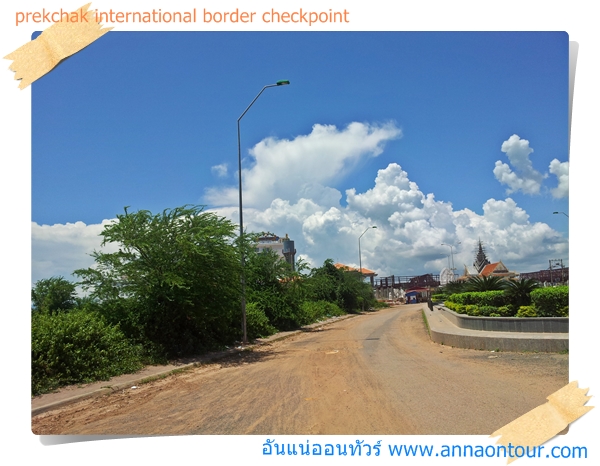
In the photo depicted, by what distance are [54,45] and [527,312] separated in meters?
13.1

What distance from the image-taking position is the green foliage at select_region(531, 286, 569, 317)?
41.9ft

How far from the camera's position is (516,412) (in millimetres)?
6156

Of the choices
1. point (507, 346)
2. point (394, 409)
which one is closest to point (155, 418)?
point (394, 409)

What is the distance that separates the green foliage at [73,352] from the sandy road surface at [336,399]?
106 centimetres

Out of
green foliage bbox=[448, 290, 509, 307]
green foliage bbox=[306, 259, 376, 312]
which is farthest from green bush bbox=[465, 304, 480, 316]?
green foliage bbox=[306, 259, 376, 312]

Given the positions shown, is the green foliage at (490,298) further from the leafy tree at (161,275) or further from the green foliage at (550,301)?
the leafy tree at (161,275)

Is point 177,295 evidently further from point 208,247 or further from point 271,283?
point 271,283

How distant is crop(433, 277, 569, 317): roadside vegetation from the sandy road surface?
8.62 feet

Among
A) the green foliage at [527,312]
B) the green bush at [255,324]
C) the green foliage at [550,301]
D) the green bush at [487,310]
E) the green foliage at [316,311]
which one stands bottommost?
the green foliage at [316,311]

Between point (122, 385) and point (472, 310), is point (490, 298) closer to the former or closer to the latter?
point (472, 310)

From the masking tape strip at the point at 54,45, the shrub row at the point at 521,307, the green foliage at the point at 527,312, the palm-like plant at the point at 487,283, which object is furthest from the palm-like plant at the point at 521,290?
the masking tape strip at the point at 54,45

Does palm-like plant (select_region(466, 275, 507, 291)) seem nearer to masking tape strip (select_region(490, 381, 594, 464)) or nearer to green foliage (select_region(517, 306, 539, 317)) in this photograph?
green foliage (select_region(517, 306, 539, 317))

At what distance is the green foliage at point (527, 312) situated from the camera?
1376cm

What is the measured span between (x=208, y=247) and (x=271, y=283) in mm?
12074
